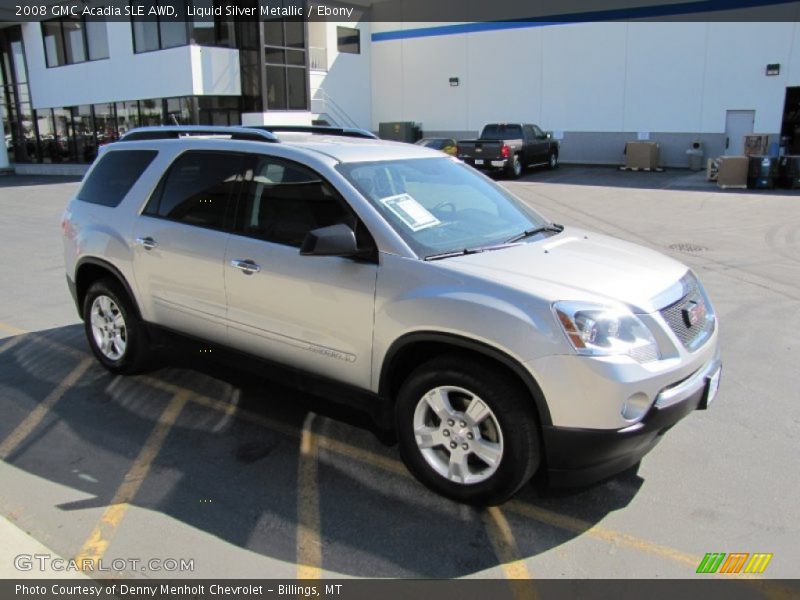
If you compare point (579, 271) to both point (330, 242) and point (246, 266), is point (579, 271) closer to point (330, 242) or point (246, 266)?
point (330, 242)

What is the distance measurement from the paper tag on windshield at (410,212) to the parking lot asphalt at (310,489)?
1.37m

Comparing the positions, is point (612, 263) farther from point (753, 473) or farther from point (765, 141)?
point (765, 141)

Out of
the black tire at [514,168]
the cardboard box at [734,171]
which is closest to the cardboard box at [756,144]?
the cardboard box at [734,171]

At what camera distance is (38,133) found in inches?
1196

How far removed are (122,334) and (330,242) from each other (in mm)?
2477

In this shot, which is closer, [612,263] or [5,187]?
[612,263]

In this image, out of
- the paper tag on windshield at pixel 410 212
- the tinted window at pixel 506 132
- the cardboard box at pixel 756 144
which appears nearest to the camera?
the paper tag on windshield at pixel 410 212

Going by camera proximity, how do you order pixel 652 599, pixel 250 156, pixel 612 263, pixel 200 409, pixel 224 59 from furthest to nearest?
1. pixel 224 59
2. pixel 200 409
3. pixel 250 156
4. pixel 612 263
5. pixel 652 599

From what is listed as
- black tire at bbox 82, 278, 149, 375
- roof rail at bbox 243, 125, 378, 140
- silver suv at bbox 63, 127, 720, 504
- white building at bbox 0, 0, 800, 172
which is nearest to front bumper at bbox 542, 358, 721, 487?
silver suv at bbox 63, 127, 720, 504

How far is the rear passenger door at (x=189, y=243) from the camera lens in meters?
4.16

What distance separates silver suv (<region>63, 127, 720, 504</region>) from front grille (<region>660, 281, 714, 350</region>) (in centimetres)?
2

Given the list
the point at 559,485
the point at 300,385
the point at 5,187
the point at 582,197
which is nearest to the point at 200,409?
the point at 300,385

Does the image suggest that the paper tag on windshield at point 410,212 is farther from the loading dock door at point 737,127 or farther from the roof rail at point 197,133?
the loading dock door at point 737,127

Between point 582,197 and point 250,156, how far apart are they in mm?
14807
